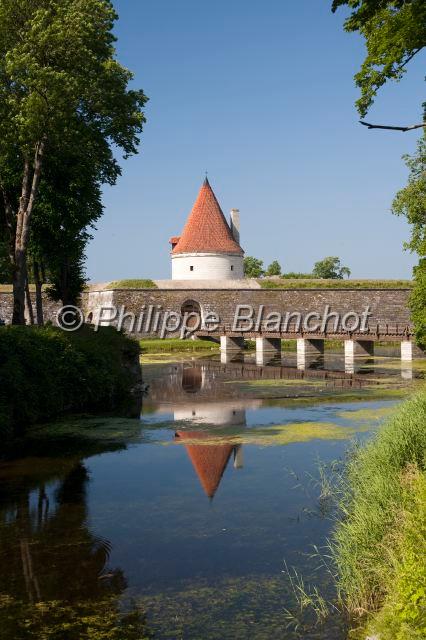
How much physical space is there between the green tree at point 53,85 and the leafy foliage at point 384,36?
9.27 metres

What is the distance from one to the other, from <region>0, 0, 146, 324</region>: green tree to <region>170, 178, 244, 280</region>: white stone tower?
2865cm

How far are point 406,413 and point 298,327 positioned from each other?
36067 millimetres

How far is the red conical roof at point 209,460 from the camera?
33.6 feet

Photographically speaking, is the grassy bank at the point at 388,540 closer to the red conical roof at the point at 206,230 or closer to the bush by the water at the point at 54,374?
the bush by the water at the point at 54,374

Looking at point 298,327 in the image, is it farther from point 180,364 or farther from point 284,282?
point 180,364

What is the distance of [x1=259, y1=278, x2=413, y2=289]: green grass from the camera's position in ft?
160

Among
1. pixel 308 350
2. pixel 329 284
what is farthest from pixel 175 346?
pixel 329 284

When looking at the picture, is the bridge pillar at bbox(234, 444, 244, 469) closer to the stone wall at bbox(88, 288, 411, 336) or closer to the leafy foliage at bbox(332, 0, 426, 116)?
the leafy foliage at bbox(332, 0, 426, 116)

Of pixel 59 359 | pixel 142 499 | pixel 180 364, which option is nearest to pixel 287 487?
pixel 142 499

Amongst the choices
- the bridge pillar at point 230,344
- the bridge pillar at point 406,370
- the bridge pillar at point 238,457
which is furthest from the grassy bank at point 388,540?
the bridge pillar at point 230,344

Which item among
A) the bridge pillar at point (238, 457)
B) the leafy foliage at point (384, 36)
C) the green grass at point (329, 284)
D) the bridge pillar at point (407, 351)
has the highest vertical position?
the leafy foliage at point (384, 36)

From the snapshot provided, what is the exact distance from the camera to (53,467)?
38.3ft

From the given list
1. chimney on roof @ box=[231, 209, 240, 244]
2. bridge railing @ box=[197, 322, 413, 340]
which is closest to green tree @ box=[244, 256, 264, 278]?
chimney on roof @ box=[231, 209, 240, 244]

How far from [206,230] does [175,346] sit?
1342 centimetres
